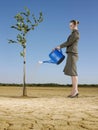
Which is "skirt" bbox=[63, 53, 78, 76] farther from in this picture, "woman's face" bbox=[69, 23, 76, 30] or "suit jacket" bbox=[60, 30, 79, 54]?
"woman's face" bbox=[69, 23, 76, 30]

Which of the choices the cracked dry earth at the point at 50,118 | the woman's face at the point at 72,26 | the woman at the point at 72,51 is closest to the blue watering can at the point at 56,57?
the woman at the point at 72,51

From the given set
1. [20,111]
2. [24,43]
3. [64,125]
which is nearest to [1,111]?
[20,111]

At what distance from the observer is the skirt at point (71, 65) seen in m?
10.2

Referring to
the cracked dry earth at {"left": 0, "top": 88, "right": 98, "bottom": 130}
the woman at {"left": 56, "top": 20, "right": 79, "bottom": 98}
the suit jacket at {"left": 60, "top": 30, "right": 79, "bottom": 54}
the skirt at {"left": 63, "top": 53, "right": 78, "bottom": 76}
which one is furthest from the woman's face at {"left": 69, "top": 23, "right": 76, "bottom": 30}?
the cracked dry earth at {"left": 0, "top": 88, "right": 98, "bottom": 130}

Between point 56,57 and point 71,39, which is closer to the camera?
point 56,57

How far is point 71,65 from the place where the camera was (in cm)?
1034

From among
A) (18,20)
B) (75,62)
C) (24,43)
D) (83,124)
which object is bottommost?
(83,124)

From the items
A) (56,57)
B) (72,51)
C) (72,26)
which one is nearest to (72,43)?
(72,51)

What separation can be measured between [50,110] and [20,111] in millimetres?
640

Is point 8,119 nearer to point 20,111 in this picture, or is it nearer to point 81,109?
point 20,111

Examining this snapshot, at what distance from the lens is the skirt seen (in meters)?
10.2

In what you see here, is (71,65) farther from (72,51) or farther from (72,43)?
(72,43)

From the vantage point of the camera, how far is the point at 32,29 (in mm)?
15164

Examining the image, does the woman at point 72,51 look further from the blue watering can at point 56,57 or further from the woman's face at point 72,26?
the blue watering can at point 56,57
